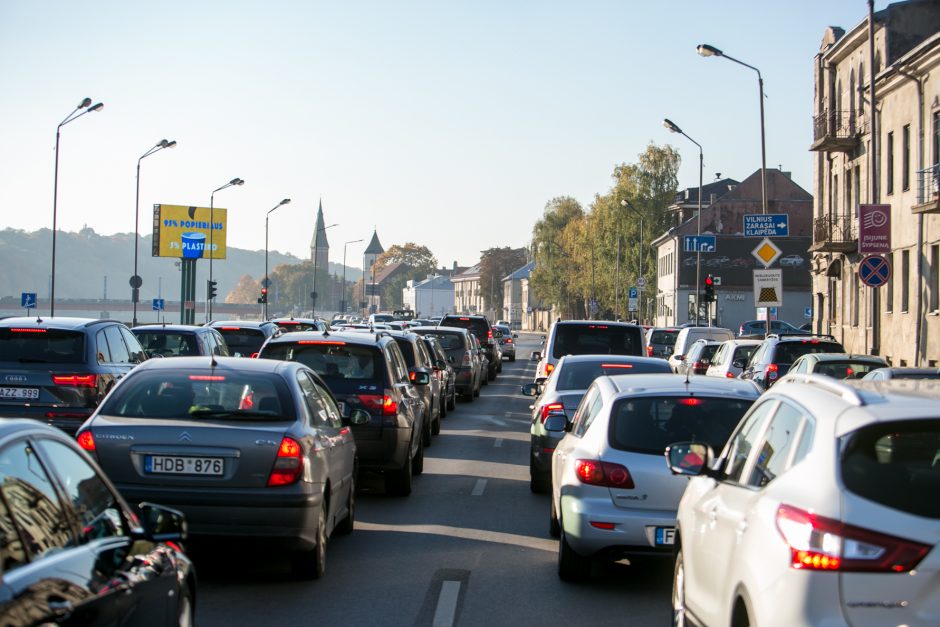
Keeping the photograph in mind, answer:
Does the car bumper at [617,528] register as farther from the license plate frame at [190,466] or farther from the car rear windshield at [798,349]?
the car rear windshield at [798,349]

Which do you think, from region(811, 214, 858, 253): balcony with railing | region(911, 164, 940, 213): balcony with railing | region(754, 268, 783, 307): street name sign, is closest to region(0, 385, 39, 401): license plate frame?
region(754, 268, 783, 307): street name sign

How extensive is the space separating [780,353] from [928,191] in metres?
16.3

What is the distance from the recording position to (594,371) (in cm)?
A: 1428

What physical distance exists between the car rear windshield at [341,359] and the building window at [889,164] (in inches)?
1234

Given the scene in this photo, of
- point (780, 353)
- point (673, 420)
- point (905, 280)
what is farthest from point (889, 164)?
point (673, 420)

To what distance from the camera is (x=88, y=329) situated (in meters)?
14.8

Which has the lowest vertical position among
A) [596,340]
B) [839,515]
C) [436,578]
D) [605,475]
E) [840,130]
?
[436,578]

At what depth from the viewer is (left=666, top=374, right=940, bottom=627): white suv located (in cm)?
410

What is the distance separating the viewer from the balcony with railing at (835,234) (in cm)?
4628

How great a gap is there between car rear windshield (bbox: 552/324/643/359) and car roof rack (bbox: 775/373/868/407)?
581 inches

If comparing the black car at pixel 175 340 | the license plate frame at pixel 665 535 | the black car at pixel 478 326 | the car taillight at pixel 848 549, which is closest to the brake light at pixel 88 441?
the license plate frame at pixel 665 535

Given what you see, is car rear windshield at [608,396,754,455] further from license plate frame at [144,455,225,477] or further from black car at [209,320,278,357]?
black car at [209,320,278,357]

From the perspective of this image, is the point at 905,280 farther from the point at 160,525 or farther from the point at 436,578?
the point at 160,525

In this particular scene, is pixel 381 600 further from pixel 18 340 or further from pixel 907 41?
pixel 907 41
